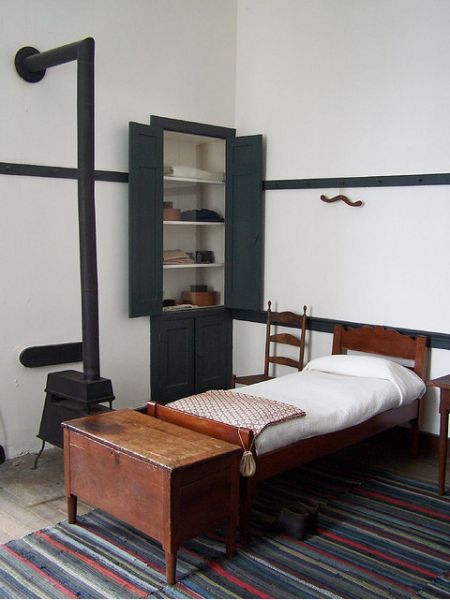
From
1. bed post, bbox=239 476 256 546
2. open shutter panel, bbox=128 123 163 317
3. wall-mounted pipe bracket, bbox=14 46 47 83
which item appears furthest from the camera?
open shutter panel, bbox=128 123 163 317

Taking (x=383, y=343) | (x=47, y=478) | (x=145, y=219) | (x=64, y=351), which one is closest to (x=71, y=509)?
(x=47, y=478)

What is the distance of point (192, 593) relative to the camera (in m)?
2.96

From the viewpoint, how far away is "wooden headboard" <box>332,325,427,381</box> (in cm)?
469

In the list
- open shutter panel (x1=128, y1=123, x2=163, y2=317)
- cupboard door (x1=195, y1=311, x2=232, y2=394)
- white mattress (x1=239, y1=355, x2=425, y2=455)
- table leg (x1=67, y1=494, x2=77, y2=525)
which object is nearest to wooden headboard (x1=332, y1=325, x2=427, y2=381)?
white mattress (x1=239, y1=355, x2=425, y2=455)

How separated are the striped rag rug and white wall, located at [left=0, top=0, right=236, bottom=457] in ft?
4.84

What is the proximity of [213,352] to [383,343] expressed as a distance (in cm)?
160

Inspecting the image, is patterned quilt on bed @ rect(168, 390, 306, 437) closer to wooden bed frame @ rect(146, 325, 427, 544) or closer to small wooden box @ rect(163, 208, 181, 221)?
wooden bed frame @ rect(146, 325, 427, 544)

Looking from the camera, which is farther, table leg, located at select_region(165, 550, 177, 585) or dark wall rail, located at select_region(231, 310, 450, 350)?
dark wall rail, located at select_region(231, 310, 450, 350)

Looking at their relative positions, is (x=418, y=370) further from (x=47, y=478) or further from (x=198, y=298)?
(x=47, y=478)

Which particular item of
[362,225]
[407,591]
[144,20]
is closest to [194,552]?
[407,591]

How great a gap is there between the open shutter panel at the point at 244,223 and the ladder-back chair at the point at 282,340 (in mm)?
249

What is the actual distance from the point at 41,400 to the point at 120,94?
2.30m

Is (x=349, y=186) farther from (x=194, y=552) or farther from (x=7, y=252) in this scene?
(x=194, y=552)

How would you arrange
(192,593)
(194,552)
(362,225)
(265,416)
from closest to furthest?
(192,593) < (194,552) < (265,416) < (362,225)
